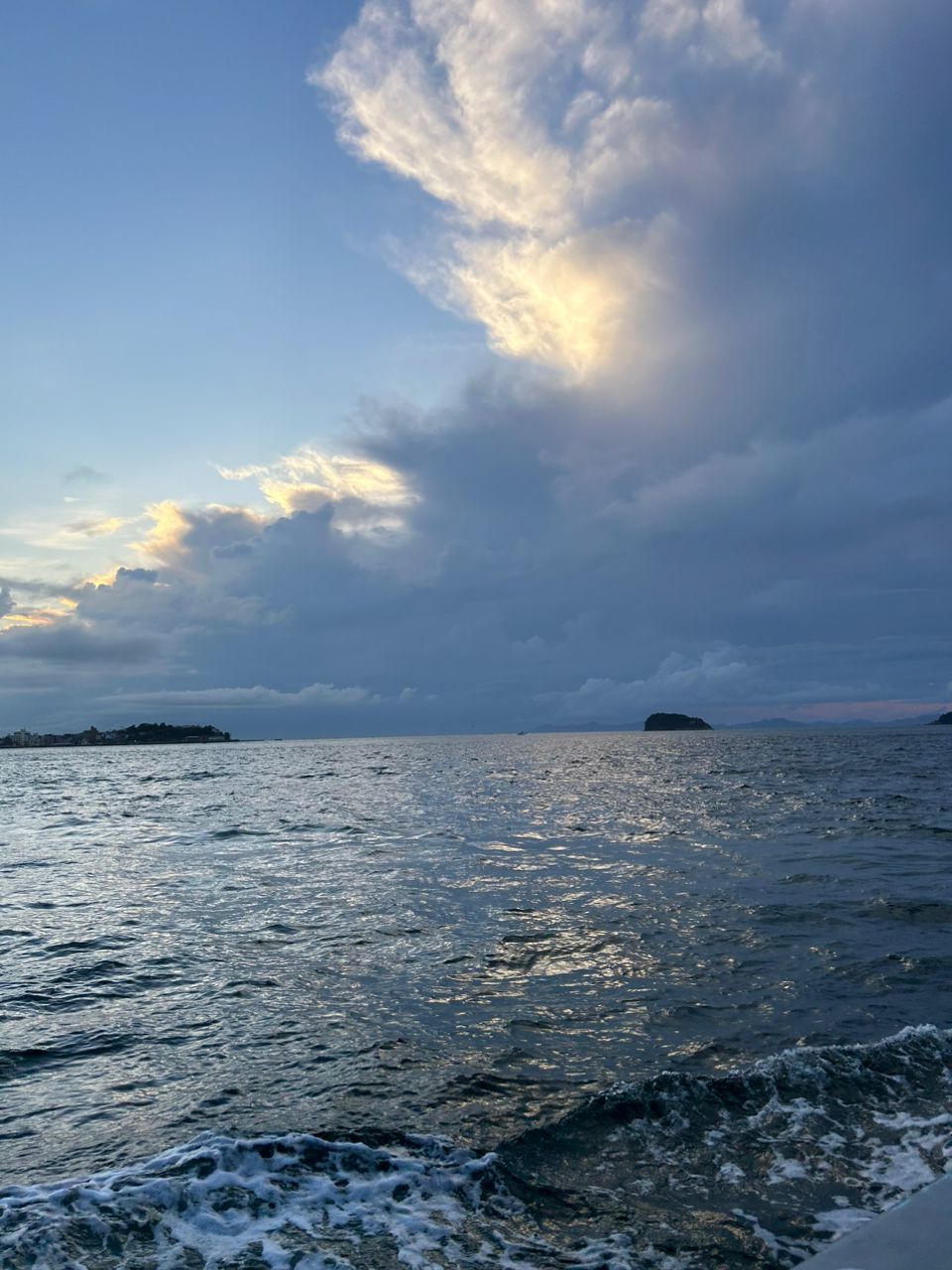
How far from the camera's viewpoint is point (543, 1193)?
21.4 feet

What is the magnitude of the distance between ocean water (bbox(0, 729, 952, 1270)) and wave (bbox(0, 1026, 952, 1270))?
0.03 meters

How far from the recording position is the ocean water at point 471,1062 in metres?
6.09

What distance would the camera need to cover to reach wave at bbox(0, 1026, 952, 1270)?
18.7 feet

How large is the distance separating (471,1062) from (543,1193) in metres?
2.74

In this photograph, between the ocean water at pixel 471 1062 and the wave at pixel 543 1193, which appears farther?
the ocean water at pixel 471 1062

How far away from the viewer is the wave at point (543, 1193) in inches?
224

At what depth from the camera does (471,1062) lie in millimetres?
9172

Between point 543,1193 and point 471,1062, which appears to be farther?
point 471,1062

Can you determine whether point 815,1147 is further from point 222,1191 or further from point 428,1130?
point 222,1191

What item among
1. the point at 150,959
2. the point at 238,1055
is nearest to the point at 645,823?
the point at 150,959

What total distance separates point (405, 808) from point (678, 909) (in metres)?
25.7

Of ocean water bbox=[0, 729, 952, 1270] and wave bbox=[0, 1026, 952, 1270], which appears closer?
wave bbox=[0, 1026, 952, 1270]

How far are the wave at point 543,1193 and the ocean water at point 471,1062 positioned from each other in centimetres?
3

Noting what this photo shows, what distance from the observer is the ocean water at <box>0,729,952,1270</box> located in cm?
609
